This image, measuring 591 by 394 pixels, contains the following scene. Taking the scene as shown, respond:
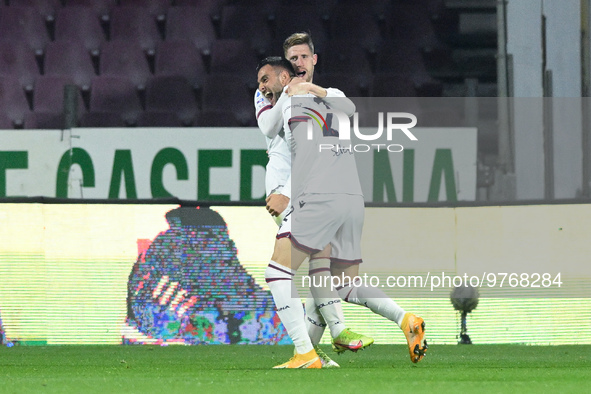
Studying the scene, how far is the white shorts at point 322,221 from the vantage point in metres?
3.95

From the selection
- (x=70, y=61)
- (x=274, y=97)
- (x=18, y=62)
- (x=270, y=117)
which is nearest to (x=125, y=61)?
(x=70, y=61)

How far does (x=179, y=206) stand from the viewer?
250 inches

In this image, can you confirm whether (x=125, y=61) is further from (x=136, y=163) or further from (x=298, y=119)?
(x=298, y=119)

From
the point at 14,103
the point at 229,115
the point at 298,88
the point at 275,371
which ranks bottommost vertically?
the point at 275,371

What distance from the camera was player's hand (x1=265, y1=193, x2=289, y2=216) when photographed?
4.16 metres

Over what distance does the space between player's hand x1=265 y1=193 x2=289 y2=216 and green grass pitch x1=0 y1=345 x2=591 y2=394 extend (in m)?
0.66

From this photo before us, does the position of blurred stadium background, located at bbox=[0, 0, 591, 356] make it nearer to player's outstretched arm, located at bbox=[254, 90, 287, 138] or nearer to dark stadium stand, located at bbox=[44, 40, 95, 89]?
dark stadium stand, located at bbox=[44, 40, 95, 89]

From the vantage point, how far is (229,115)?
8.65 m

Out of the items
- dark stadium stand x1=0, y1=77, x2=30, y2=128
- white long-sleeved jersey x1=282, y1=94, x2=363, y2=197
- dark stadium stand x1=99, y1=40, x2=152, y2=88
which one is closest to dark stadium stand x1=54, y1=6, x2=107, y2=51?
dark stadium stand x1=99, y1=40, x2=152, y2=88

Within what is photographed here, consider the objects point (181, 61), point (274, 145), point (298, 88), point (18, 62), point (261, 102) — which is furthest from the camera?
point (18, 62)

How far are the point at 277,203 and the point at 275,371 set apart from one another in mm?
747

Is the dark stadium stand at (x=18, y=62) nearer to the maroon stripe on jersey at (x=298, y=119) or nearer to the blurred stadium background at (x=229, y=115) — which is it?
the blurred stadium background at (x=229, y=115)

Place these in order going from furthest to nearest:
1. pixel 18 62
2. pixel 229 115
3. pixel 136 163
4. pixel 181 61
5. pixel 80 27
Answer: pixel 80 27 < pixel 18 62 < pixel 181 61 < pixel 229 115 < pixel 136 163

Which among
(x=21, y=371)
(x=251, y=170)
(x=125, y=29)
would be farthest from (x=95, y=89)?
(x=21, y=371)
